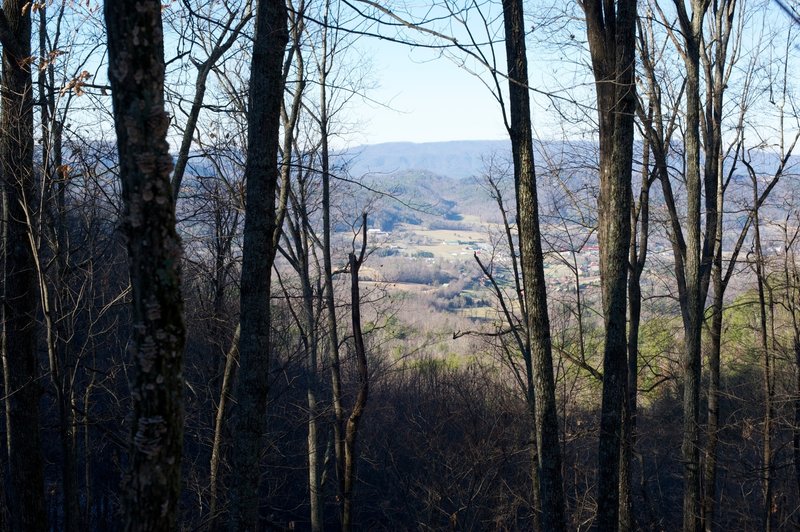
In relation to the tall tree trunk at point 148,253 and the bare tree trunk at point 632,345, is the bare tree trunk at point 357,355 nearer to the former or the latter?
the bare tree trunk at point 632,345

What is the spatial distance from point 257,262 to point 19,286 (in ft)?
11.8

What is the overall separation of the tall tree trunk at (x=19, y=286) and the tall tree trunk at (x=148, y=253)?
444cm

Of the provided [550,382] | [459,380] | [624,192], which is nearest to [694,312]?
[624,192]

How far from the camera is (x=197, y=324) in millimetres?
11414

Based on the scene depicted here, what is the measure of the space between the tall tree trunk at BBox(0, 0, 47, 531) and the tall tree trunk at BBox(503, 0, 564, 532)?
15.8 ft

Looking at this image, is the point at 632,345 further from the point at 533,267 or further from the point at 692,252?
the point at 533,267

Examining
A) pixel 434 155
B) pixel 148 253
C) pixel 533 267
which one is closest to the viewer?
pixel 148 253

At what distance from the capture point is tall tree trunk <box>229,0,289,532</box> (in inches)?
176

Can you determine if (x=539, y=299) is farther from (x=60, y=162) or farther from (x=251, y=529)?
(x=60, y=162)

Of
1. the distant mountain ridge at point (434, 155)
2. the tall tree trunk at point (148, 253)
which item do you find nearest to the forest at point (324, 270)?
the tall tree trunk at point (148, 253)

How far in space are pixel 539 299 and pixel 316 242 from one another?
8785 mm

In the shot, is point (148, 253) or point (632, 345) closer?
point (148, 253)

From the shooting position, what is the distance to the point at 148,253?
271 centimetres

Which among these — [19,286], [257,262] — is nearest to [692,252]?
[257,262]
